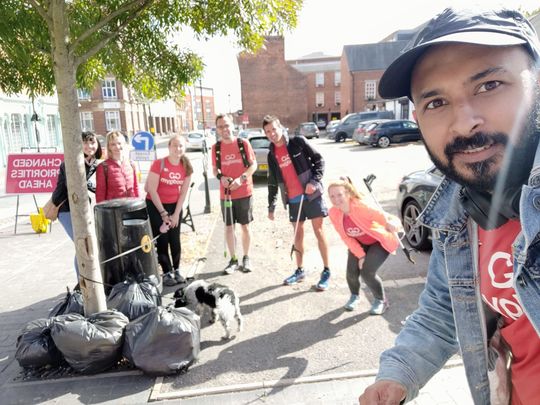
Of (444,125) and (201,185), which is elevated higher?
(444,125)

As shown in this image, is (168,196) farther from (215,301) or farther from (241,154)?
(215,301)

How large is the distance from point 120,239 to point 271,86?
61.0 meters

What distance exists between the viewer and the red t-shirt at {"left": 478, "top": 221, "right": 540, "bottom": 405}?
1196 mm

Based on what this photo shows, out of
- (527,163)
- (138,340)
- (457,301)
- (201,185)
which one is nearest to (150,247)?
(138,340)

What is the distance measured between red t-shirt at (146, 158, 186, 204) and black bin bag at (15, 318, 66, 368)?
237 cm

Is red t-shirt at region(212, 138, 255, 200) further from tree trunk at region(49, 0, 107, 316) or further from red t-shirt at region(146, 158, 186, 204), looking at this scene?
tree trunk at region(49, 0, 107, 316)

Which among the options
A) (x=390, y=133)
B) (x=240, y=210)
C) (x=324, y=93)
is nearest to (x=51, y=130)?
(x=390, y=133)

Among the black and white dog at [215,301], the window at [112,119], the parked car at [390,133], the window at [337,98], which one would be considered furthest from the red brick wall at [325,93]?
the black and white dog at [215,301]

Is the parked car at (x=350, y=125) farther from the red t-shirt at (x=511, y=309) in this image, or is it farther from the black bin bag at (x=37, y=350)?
the red t-shirt at (x=511, y=309)

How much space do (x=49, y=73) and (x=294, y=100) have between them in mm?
62031

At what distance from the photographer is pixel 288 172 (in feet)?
17.4

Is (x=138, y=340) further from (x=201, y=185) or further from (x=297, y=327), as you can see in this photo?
(x=201, y=185)

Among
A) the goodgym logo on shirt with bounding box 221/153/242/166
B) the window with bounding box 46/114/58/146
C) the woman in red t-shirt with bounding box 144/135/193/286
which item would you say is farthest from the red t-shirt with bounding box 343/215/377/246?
the window with bounding box 46/114/58/146

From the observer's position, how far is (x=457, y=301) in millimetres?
1368
